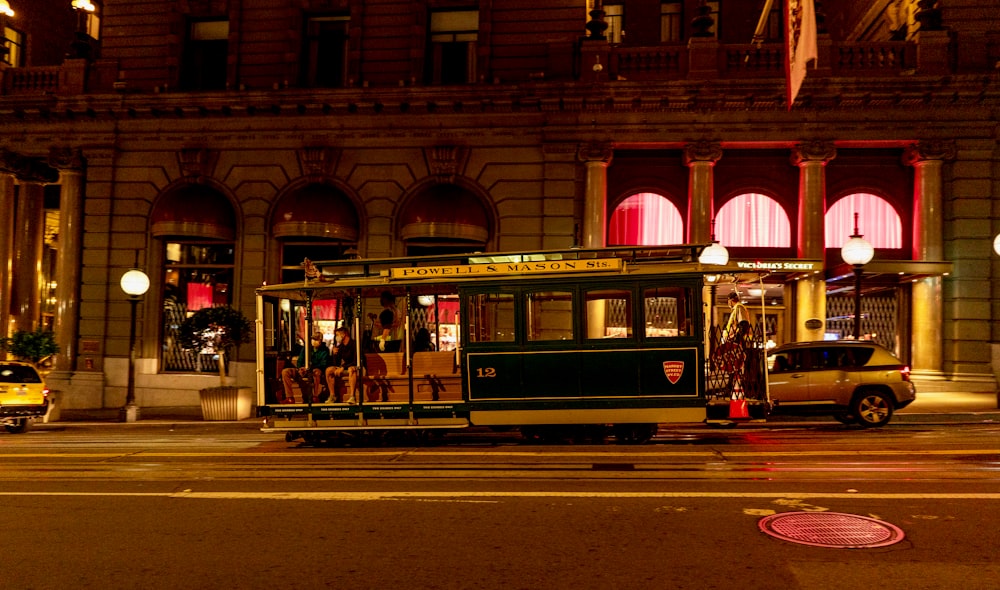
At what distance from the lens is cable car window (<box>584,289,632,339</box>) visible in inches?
443

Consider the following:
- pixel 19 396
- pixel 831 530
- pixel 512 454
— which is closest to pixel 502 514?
pixel 831 530

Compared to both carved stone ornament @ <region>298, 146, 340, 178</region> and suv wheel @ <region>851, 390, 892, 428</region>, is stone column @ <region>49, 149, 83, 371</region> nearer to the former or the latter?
carved stone ornament @ <region>298, 146, 340, 178</region>

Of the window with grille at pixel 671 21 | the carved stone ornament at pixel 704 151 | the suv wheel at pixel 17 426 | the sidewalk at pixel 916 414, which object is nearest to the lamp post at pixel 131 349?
the sidewalk at pixel 916 414

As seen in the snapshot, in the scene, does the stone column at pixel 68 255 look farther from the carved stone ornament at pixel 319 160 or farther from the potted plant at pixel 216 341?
the carved stone ornament at pixel 319 160

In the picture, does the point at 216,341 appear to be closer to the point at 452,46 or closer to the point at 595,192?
the point at 595,192

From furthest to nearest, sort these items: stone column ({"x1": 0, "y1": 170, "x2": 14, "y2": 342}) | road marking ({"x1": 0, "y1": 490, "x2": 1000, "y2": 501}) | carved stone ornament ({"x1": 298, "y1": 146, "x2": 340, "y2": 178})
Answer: stone column ({"x1": 0, "y1": 170, "x2": 14, "y2": 342}) < carved stone ornament ({"x1": 298, "y1": 146, "x2": 340, "y2": 178}) < road marking ({"x1": 0, "y1": 490, "x2": 1000, "y2": 501})

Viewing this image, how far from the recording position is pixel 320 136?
21.6 metres

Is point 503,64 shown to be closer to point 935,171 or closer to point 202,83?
point 202,83

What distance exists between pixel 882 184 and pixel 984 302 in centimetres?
406

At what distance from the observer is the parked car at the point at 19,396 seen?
1603cm

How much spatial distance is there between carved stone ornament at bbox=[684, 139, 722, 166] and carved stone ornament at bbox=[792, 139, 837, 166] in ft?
7.17

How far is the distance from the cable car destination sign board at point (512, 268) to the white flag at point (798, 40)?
735 centimetres

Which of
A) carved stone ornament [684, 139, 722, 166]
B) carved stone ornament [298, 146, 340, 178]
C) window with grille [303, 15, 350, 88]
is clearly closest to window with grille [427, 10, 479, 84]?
window with grille [303, 15, 350, 88]

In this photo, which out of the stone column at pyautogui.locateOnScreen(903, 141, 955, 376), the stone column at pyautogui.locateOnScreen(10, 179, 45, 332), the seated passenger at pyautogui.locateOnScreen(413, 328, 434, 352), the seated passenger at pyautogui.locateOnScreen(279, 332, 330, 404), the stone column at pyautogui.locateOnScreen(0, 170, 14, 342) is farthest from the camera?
the stone column at pyautogui.locateOnScreen(10, 179, 45, 332)
